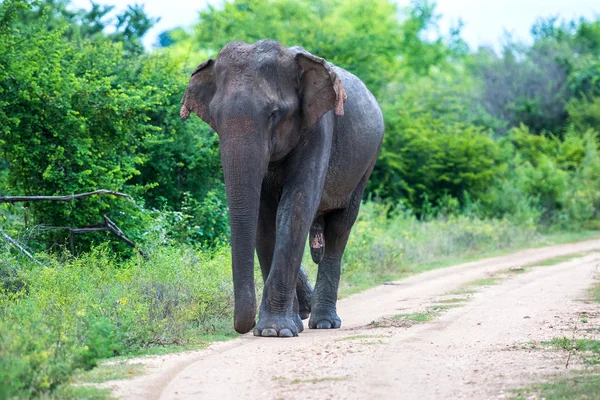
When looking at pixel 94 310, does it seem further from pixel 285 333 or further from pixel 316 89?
pixel 316 89

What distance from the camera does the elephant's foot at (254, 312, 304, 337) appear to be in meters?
9.63

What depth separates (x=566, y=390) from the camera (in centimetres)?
666

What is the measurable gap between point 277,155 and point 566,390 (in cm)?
404

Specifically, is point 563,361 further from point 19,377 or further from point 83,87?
point 83,87

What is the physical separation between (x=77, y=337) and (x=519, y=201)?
2238 centimetres

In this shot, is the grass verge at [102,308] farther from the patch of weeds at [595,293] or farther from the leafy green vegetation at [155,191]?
the patch of weeds at [595,293]

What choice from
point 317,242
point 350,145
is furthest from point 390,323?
point 350,145

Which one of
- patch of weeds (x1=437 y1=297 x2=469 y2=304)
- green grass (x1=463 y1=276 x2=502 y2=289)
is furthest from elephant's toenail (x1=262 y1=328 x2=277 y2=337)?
green grass (x1=463 y1=276 x2=502 y2=289)

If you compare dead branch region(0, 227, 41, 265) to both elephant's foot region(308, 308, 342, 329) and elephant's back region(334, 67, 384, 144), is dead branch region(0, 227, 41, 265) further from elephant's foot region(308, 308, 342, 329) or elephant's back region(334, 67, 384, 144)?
elephant's back region(334, 67, 384, 144)

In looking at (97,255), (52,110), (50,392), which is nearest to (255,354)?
(50,392)

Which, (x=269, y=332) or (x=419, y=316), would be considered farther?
(x=419, y=316)

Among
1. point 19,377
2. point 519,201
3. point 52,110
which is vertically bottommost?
point 519,201

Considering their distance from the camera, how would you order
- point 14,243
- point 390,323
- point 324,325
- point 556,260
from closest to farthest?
point 390,323, point 324,325, point 14,243, point 556,260

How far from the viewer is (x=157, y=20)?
27.2m
